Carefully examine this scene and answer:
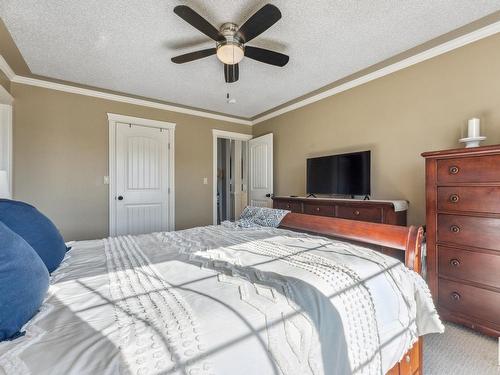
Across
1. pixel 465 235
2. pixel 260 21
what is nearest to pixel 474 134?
pixel 465 235

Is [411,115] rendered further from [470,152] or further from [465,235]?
[465,235]

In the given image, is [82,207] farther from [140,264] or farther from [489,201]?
[489,201]

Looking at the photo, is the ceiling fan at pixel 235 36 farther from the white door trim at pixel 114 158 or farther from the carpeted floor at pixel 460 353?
the carpeted floor at pixel 460 353

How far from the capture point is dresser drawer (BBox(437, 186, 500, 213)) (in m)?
1.78

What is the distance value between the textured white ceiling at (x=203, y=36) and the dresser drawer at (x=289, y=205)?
5.40 feet

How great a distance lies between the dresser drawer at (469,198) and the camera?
1.78 metres

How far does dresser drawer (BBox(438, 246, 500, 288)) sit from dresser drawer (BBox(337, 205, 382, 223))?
0.62m

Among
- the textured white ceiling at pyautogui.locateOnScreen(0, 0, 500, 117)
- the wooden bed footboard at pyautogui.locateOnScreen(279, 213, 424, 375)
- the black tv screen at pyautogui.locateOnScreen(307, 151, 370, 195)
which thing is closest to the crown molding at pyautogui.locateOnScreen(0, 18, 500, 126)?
the textured white ceiling at pyautogui.locateOnScreen(0, 0, 500, 117)

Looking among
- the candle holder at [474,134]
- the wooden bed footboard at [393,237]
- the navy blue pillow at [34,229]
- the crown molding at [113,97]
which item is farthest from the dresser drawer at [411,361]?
the crown molding at [113,97]

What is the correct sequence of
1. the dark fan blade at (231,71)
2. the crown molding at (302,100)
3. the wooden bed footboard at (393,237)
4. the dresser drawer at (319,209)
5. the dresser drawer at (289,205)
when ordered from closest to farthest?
the wooden bed footboard at (393,237), the crown molding at (302,100), the dark fan blade at (231,71), the dresser drawer at (319,209), the dresser drawer at (289,205)

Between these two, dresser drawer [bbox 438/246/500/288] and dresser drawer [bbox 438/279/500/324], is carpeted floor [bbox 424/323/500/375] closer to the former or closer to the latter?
dresser drawer [bbox 438/279/500/324]

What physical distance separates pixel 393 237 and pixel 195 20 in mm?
1994

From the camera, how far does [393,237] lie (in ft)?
4.93

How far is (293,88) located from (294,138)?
0.92 meters
